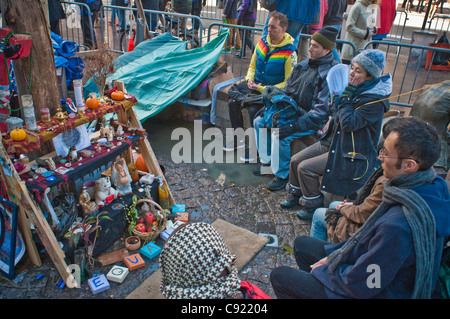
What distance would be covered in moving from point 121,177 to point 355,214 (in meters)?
2.21

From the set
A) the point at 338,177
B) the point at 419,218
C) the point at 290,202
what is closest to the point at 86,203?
the point at 290,202

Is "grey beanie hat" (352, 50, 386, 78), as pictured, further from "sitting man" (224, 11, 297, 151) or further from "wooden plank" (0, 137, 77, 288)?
"wooden plank" (0, 137, 77, 288)

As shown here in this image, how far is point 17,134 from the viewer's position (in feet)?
9.50

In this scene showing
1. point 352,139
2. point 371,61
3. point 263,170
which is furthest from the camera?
point 263,170

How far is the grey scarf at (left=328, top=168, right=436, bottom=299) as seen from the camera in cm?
194

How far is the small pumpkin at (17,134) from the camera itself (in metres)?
2.89

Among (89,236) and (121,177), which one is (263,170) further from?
(89,236)

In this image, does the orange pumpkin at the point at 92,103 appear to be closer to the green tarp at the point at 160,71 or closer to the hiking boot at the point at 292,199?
the green tarp at the point at 160,71

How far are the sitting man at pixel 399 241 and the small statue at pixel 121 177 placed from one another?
1946mm

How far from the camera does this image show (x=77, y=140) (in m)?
3.48

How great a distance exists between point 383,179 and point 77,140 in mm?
2647

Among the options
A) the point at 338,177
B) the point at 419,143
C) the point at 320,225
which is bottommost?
the point at 320,225
